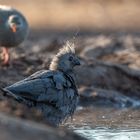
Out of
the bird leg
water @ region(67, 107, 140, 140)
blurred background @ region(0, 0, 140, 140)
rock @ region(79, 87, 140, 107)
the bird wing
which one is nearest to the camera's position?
the bird wing

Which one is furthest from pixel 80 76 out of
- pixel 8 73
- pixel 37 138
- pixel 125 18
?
pixel 125 18

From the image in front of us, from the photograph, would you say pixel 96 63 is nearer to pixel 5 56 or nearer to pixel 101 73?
pixel 101 73

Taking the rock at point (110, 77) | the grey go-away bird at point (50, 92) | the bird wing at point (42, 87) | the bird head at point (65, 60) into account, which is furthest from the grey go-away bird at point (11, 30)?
the bird wing at point (42, 87)

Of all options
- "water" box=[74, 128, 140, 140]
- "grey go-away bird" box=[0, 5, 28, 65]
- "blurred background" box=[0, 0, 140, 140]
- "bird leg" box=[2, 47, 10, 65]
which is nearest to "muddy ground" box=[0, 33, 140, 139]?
"blurred background" box=[0, 0, 140, 140]

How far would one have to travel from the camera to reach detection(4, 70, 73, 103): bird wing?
8094mm

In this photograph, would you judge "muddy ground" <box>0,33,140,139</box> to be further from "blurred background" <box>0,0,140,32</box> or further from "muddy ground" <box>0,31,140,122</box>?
"blurred background" <box>0,0,140,32</box>

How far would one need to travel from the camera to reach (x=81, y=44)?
54.9 ft

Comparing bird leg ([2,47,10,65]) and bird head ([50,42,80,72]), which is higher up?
bird leg ([2,47,10,65])

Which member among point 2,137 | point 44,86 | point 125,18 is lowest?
point 2,137

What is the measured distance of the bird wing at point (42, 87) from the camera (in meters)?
8.09

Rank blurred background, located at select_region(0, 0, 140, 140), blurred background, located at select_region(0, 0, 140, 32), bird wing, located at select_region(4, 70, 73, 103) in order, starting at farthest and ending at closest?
blurred background, located at select_region(0, 0, 140, 32) → blurred background, located at select_region(0, 0, 140, 140) → bird wing, located at select_region(4, 70, 73, 103)

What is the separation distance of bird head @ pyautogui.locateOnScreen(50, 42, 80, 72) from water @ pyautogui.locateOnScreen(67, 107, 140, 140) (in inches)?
31.2

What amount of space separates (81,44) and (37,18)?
6574mm

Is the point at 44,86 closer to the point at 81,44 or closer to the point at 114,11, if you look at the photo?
the point at 81,44
